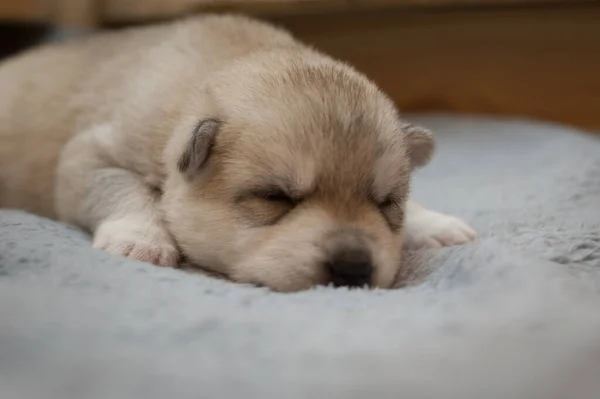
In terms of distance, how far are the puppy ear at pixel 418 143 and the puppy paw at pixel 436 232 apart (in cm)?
20

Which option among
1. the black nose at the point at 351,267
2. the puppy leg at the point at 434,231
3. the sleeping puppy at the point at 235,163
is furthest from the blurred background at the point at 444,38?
the black nose at the point at 351,267

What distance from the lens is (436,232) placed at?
8.75 ft

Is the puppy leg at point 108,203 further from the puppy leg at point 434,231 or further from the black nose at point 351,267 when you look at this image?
the puppy leg at point 434,231

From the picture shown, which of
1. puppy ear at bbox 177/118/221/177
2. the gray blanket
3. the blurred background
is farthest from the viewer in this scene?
the blurred background

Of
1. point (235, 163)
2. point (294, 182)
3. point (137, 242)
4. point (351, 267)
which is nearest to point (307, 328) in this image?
point (351, 267)

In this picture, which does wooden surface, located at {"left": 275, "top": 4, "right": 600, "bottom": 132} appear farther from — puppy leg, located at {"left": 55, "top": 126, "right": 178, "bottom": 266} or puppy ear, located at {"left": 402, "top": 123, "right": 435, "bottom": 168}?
puppy leg, located at {"left": 55, "top": 126, "right": 178, "bottom": 266}

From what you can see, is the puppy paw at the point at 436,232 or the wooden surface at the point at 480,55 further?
the wooden surface at the point at 480,55

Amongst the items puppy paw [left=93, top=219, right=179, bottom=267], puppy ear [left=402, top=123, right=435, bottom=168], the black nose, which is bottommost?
puppy paw [left=93, top=219, right=179, bottom=267]

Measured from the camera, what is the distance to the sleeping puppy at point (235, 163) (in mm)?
2104

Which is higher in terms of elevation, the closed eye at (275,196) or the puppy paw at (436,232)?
the closed eye at (275,196)

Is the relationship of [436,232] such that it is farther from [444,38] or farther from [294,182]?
[444,38]

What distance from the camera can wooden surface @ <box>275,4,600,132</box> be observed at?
496 centimetres

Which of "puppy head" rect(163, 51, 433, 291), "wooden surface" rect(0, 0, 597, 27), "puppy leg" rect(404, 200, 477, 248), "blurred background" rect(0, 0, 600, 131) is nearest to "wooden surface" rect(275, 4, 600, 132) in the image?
"blurred background" rect(0, 0, 600, 131)

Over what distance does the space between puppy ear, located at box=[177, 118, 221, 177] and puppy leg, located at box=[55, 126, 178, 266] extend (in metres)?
0.25
